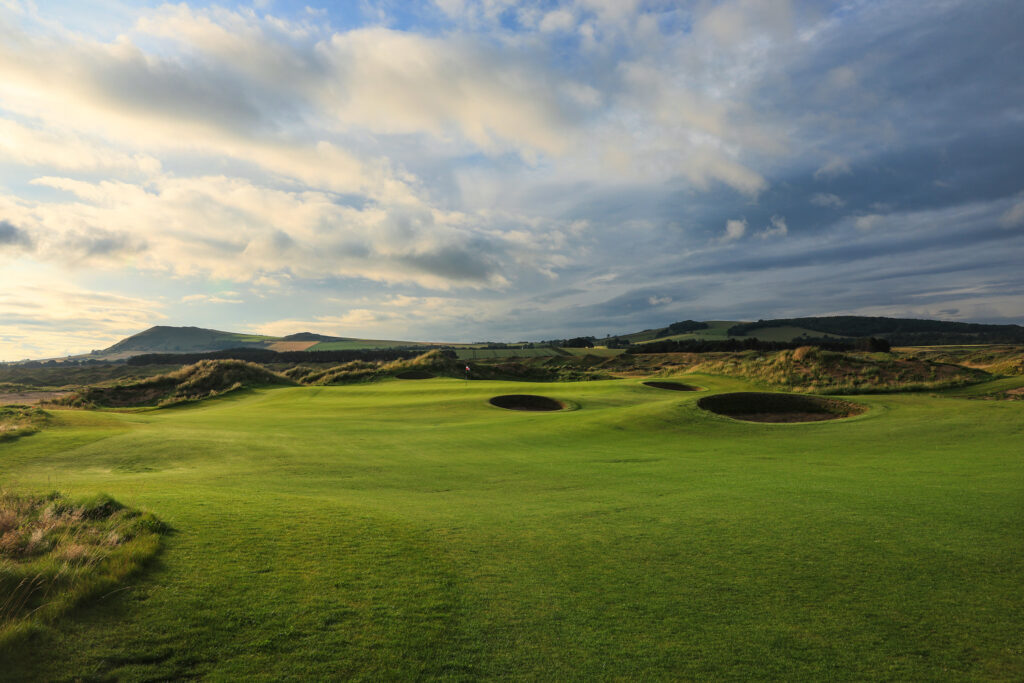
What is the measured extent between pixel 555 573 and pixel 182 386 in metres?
56.5

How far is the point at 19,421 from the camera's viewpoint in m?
16.3

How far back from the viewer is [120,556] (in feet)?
15.4

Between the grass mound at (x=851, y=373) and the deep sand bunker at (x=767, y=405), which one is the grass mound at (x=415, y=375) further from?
the deep sand bunker at (x=767, y=405)

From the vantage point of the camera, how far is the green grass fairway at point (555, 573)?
3.86 meters

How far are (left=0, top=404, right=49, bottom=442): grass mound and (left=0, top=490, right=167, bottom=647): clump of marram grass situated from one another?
37.9ft

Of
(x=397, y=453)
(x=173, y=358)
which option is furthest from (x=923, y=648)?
(x=173, y=358)

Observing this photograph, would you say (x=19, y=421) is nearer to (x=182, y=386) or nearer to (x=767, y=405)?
(x=767, y=405)

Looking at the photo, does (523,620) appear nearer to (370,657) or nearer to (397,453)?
(370,657)

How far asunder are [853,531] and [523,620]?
17.8 ft

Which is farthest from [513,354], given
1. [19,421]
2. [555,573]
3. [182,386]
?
[555,573]

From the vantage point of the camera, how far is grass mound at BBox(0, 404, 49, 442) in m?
14.4

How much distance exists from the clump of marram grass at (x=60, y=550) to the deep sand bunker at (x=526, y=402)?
2518 centimetres

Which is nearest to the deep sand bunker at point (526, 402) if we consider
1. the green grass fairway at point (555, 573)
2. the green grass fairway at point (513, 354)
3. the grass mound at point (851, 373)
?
the green grass fairway at point (555, 573)

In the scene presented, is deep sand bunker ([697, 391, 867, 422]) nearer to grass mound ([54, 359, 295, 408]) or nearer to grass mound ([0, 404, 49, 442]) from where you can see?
grass mound ([0, 404, 49, 442])
